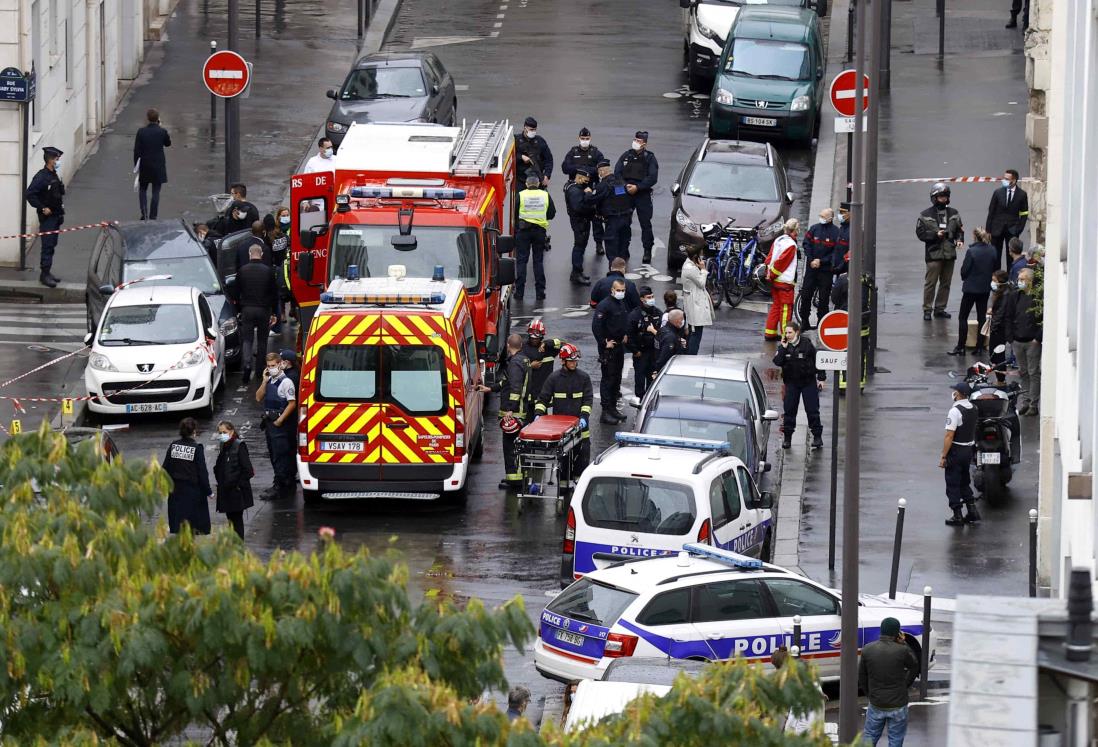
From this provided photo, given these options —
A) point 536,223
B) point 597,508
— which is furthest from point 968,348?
point 597,508

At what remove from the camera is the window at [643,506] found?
18.7 metres

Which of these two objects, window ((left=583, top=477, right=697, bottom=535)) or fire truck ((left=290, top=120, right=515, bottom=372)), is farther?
fire truck ((left=290, top=120, right=515, bottom=372))

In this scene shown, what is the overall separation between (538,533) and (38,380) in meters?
7.91

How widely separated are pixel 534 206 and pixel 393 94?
304 inches

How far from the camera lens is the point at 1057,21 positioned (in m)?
19.2

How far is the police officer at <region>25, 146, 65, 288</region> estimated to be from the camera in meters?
30.0

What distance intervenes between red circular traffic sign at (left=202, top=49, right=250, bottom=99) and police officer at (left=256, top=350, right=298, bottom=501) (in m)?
9.97

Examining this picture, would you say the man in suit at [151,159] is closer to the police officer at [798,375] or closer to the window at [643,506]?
the police officer at [798,375]

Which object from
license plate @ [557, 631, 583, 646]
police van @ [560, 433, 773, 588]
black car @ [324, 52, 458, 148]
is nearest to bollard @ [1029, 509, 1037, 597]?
police van @ [560, 433, 773, 588]

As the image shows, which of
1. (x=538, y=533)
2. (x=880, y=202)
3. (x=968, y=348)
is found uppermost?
(x=880, y=202)

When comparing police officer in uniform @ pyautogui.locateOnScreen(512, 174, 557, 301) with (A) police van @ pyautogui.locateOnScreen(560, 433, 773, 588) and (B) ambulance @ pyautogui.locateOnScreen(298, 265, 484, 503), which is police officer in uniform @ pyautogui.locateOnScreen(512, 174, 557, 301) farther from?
(A) police van @ pyautogui.locateOnScreen(560, 433, 773, 588)

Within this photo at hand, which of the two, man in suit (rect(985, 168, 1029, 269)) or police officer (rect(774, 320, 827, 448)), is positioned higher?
man in suit (rect(985, 168, 1029, 269))

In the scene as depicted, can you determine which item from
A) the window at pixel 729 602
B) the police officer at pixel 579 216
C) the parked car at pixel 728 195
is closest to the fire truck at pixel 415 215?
the police officer at pixel 579 216

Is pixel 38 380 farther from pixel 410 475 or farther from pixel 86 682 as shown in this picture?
pixel 86 682
